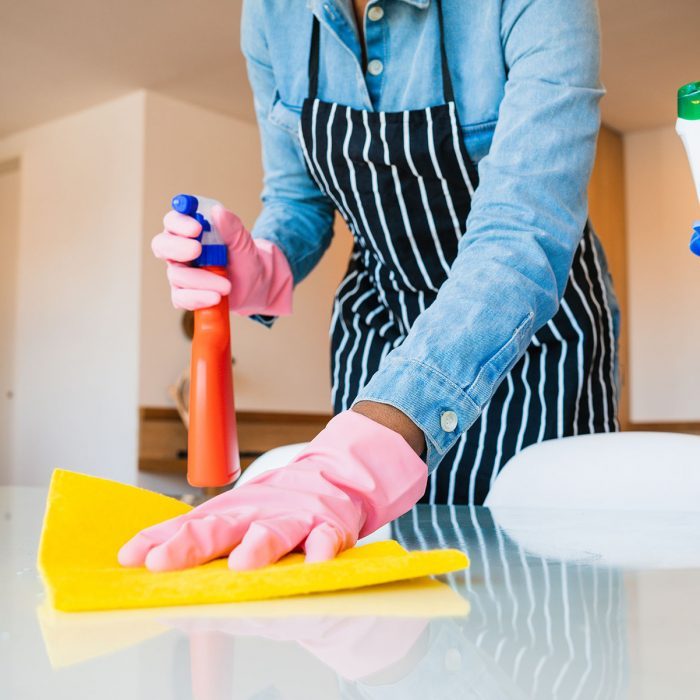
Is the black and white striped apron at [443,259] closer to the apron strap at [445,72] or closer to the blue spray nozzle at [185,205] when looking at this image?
the apron strap at [445,72]

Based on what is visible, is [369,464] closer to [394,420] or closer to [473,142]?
[394,420]

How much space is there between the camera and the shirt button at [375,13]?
997mm

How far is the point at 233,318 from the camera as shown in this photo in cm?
504

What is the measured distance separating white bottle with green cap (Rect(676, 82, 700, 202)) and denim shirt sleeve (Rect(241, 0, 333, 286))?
57cm

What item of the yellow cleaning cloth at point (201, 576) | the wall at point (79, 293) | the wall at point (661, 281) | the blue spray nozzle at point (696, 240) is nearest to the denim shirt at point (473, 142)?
the blue spray nozzle at point (696, 240)

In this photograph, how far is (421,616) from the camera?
36cm

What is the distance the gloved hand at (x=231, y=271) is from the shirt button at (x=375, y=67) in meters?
0.23

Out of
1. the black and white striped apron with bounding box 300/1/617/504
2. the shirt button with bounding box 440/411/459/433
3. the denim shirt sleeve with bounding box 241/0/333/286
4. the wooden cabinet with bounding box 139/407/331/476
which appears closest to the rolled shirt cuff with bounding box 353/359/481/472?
the shirt button with bounding box 440/411/459/433

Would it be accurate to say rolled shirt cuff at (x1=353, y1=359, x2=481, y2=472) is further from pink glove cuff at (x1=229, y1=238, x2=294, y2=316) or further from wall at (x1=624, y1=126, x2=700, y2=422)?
wall at (x1=624, y1=126, x2=700, y2=422)

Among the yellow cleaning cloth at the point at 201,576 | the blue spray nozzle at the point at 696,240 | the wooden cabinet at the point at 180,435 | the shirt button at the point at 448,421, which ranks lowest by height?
the wooden cabinet at the point at 180,435

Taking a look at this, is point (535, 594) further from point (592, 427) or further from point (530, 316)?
point (592, 427)

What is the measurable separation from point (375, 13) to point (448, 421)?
21.5 inches

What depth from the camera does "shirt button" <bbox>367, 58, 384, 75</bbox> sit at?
1.03m

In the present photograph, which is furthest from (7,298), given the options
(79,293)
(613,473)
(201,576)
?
(201,576)
